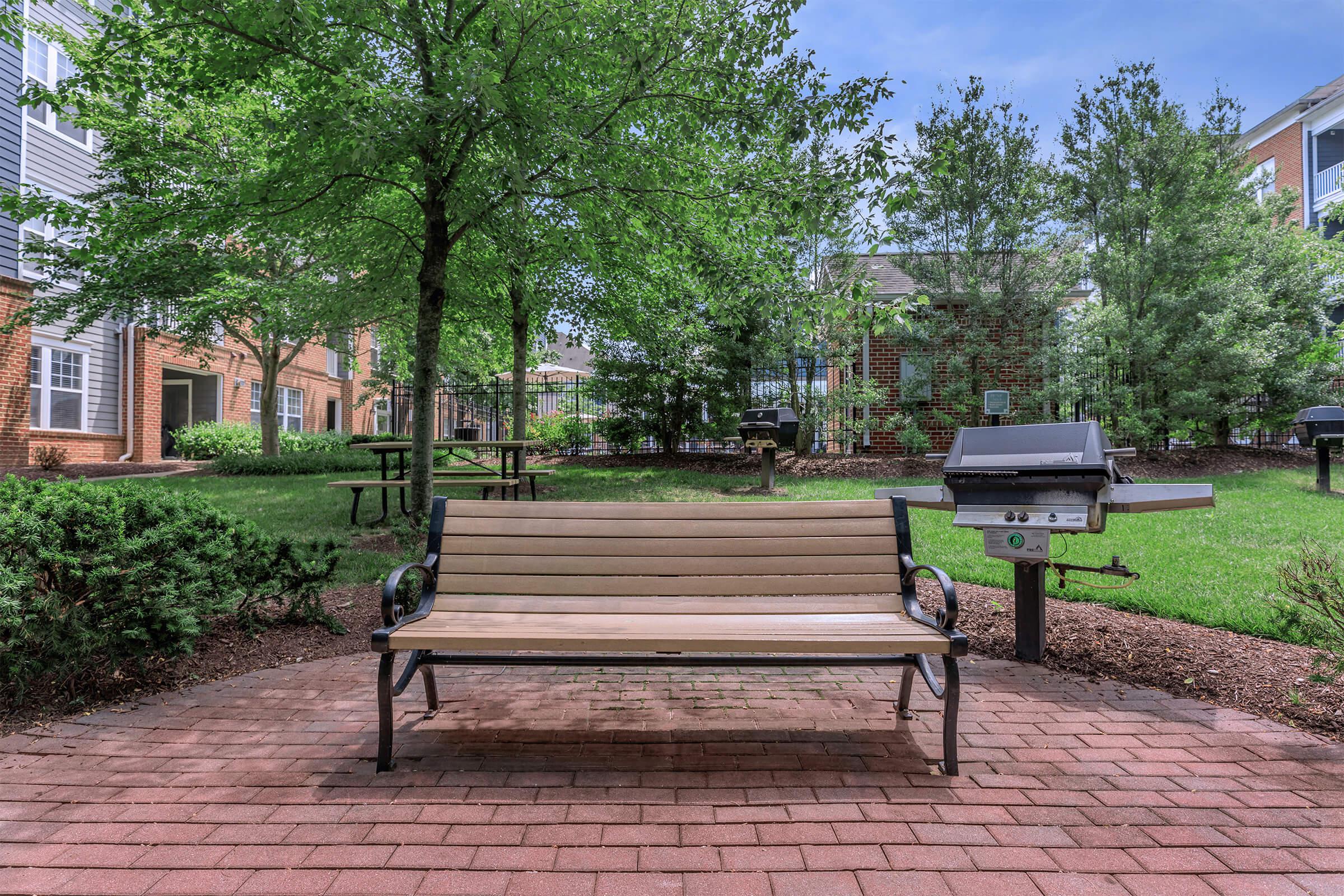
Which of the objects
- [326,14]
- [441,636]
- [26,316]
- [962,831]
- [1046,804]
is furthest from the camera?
[26,316]

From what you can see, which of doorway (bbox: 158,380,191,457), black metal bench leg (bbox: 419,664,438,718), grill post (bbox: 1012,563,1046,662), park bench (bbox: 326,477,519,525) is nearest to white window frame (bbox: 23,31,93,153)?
doorway (bbox: 158,380,191,457)

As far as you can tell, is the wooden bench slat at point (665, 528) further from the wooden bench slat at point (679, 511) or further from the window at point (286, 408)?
the window at point (286, 408)

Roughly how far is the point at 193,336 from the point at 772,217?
1396cm

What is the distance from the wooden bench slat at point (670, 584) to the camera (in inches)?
126

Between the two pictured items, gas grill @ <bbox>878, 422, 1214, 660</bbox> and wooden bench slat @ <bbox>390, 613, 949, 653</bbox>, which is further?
gas grill @ <bbox>878, 422, 1214, 660</bbox>

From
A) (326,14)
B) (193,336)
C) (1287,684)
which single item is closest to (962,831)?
(1287,684)

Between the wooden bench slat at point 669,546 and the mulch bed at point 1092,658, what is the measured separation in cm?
143

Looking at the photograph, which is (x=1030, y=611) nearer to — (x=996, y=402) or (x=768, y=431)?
(x=996, y=402)

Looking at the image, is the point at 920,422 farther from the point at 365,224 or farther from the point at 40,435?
the point at 40,435

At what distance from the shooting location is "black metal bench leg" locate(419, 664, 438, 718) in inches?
125

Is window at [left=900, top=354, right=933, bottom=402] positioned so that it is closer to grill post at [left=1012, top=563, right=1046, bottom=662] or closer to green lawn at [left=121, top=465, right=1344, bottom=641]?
green lawn at [left=121, top=465, right=1344, bottom=641]

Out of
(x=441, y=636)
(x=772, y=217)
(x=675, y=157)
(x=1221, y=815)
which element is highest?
(x=675, y=157)

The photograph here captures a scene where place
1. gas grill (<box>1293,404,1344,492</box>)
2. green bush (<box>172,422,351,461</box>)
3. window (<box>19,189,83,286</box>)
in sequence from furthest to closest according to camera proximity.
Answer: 1. green bush (<box>172,422,351,461</box>)
2. window (<box>19,189,83,286</box>)
3. gas grill (<box>1293,404,1344,492</box>)

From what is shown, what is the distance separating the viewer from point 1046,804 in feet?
7.89
